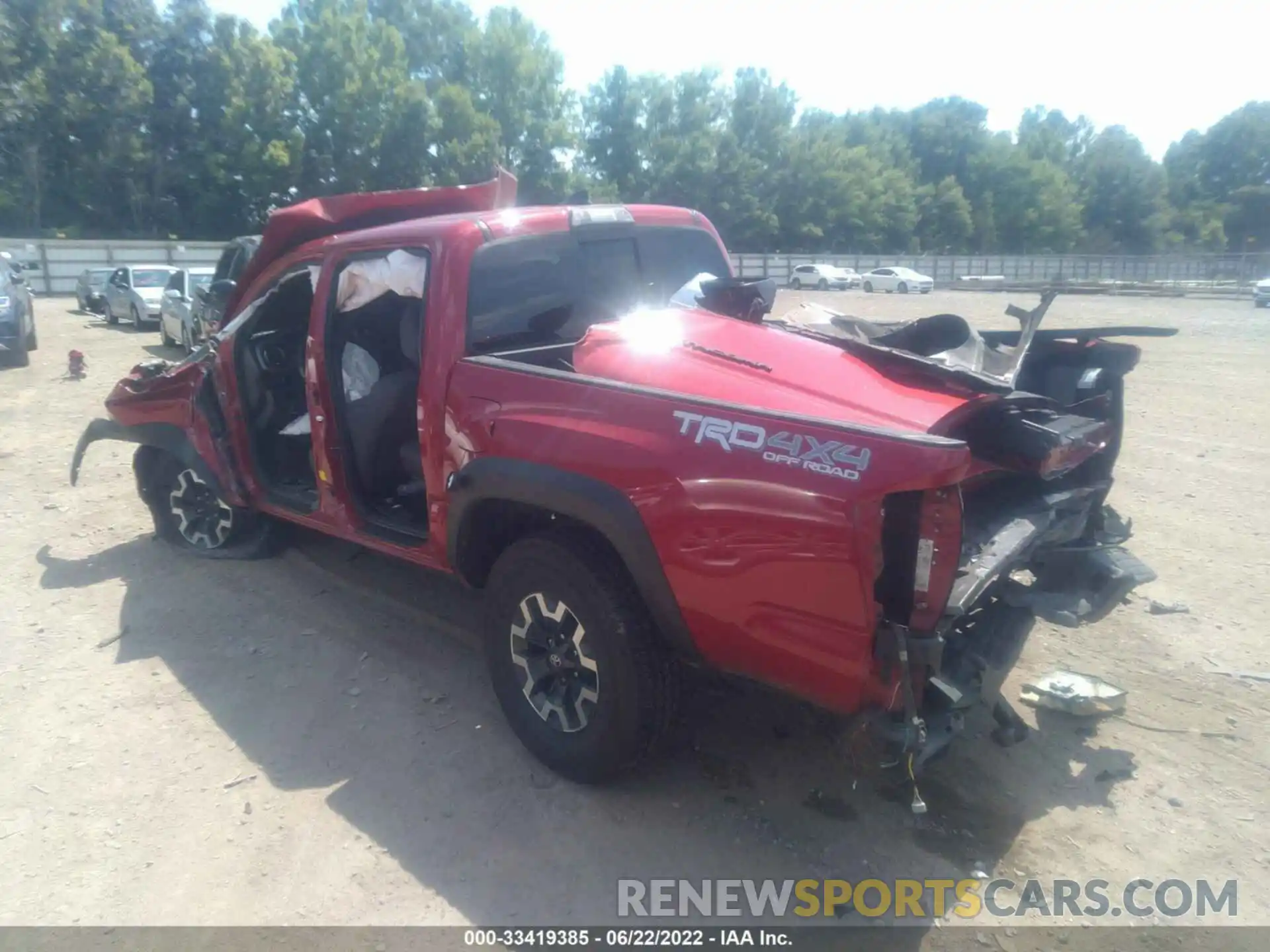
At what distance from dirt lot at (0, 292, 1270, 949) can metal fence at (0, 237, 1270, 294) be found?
19.5 meters

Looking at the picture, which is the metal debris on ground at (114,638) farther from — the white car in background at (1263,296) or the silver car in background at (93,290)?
the white car in background at (1263,296)

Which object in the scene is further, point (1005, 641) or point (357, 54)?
point (357, 54)

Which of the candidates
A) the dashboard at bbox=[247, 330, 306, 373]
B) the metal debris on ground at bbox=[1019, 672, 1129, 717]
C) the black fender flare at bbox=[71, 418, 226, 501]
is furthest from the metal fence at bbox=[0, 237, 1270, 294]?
the metal debris on ground at bbox=[1019, 672, 1129, 717]

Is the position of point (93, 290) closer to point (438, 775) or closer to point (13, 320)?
point (13, 320)

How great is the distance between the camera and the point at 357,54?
4953 cm

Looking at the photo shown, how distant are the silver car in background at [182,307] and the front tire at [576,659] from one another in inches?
509

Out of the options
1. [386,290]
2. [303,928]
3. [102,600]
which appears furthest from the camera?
[102,600]

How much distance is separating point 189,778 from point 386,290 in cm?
232

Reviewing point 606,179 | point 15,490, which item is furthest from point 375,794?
point 606,179

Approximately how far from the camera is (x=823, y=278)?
4506 cm

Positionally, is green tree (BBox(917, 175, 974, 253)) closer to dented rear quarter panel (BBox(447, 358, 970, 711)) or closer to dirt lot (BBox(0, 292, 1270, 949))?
dirt lot (BBox(0, 292, 1270, 949))

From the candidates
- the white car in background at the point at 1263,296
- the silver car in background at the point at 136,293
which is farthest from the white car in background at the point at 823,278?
the silver car in background at the point at 136,293

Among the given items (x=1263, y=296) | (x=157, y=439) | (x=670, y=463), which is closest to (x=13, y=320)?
(x=157, y=439)

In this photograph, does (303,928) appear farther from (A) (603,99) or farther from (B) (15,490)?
(A) (603,99)
